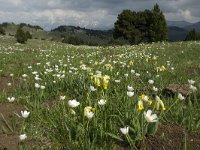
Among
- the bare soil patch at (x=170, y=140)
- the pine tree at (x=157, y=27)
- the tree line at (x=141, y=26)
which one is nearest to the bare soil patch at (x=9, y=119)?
the bare soil patch at (x=170, y=140)

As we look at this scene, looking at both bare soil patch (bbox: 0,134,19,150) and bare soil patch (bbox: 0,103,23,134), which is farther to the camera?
bare soil patch (bbox: 0,103,23,134)

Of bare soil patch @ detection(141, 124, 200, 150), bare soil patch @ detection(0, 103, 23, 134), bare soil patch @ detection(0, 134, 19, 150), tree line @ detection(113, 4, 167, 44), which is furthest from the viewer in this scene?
tree line @ detection(113, 4, 167, 44)

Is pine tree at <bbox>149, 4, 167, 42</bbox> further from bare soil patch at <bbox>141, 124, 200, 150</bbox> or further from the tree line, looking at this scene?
bare soil patch at <bbox>141, 124, 200, 150</bbox>

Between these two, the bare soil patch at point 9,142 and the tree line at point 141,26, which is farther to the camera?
the tree line at point 141,26

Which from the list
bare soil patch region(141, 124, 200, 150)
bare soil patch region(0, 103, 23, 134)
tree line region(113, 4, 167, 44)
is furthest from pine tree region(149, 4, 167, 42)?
bare soil patch region(141, 124, 200, 150)

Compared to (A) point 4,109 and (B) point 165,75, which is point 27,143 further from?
(B) point 165,75

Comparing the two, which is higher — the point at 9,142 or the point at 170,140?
the point at 170,140

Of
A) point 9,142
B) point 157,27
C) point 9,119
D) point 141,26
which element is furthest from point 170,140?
point 141,26

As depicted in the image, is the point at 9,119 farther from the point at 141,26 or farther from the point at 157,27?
the point at 141,26

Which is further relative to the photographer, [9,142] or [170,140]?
[9,142]

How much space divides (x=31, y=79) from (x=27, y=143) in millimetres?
8194

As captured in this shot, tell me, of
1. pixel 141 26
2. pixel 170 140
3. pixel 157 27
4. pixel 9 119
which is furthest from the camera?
pixel 141 26

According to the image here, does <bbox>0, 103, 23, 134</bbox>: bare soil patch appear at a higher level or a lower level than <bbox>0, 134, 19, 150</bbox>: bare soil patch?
lower

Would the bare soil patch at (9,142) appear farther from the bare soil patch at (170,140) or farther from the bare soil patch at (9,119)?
the bare soil patch at (170,140)
